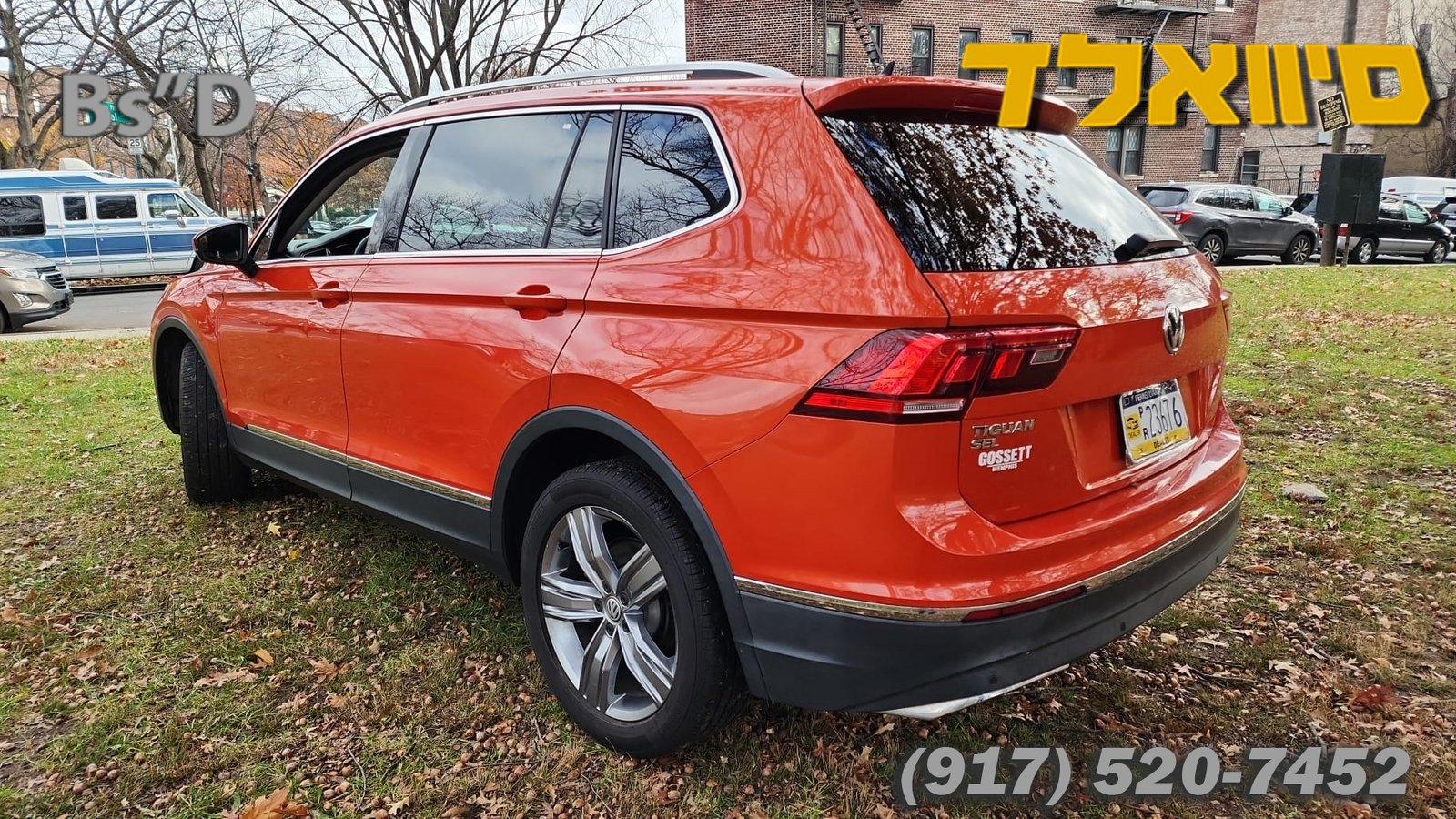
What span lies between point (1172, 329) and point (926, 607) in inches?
39.5

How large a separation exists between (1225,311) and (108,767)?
3.43 metres

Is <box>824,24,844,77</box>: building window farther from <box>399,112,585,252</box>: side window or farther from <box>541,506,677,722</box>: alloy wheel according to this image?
<box>541,506,677,722</box>: alloy wheel

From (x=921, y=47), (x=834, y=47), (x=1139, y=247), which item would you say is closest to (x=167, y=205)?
(x=834, y=47)

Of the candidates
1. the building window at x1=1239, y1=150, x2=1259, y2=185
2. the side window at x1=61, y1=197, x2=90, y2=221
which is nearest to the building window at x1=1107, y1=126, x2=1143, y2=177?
the building window at x1=1239, y1=150, x2=1259, y2=185

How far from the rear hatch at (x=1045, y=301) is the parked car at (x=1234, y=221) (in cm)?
1690

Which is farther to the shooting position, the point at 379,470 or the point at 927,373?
the point at 379,470

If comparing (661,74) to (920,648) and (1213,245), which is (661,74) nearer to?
(920,648)

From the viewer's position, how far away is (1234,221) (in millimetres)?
17875

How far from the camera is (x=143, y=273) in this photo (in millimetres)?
18578

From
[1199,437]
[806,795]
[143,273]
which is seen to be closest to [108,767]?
[806,795]

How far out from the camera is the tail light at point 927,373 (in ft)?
5.93

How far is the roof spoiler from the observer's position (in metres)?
2.16

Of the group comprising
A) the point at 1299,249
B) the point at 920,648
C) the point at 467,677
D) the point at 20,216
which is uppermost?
the point at 20,216

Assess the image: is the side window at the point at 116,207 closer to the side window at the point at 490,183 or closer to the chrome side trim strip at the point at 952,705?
the side window at the point at 490,183
